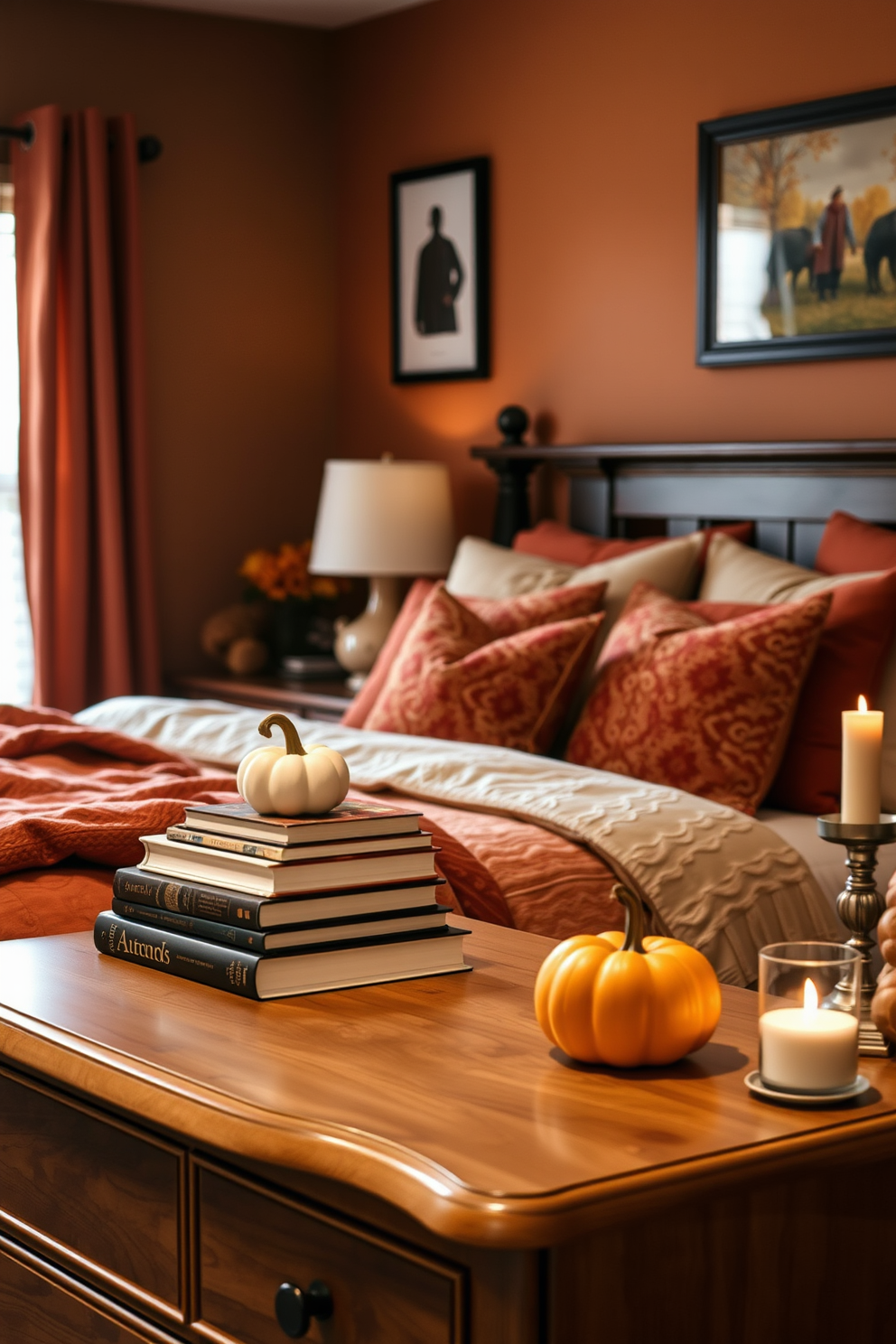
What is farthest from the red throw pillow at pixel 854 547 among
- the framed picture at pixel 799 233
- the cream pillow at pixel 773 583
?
the framed picture at pixel 799 233

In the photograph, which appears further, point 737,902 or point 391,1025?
point 737,902

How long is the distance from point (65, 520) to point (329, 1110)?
3696mm

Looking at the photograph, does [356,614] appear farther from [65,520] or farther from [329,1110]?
[329,1110]

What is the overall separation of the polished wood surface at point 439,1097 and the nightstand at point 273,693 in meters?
2.74

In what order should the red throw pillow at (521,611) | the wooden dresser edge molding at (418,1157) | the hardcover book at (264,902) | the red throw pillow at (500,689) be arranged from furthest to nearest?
1. the red throw pillow at (521,611)
2. the red throw pillow at (500,689)
3. the hardcover book at (264,902)
4. the wooden dresser edge molding at (418,1157)

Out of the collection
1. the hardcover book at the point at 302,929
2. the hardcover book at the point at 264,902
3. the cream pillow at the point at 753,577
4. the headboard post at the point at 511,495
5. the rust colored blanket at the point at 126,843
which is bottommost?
the rust colored blanket at the point at 126,843

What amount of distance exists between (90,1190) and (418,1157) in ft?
1.49

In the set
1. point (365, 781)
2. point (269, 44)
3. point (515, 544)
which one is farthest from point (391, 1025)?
point (269, 44)

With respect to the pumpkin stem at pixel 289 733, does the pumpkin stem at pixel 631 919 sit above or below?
below

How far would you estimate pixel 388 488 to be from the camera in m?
4.48

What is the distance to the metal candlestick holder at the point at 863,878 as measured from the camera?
1.38m

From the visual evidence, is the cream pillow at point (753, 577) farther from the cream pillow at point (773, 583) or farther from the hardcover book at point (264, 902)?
the hardcover book at point (264, 902)

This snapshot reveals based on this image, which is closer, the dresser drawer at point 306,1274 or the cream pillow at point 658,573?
the dresser drawer at point 306,1274

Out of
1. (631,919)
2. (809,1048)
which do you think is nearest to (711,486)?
(631,919)
